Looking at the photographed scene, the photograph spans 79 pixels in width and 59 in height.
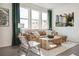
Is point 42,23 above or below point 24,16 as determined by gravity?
below

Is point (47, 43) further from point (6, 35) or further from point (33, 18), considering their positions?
point (6, 35)

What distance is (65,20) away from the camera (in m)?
3.12

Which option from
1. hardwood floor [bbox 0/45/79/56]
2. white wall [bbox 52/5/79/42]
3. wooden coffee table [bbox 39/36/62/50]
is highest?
white wall [bbox 52/5/79/42]

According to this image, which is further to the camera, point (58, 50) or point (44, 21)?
point (44, 21)

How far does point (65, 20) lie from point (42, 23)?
1.83 feet

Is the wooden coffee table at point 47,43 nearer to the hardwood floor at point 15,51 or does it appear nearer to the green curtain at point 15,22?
the hardwood floor at point 15,51

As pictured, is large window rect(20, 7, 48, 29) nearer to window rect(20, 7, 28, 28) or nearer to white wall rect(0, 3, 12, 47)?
window rect(20, 7, 28, 28)

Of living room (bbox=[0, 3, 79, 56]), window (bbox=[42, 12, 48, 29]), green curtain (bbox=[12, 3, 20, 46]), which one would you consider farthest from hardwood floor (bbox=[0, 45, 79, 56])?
window (bbox=[42, 12, 48, 29])

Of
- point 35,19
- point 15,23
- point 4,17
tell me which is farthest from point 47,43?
point 4,17

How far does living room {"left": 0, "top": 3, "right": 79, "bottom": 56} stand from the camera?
3.02 meters

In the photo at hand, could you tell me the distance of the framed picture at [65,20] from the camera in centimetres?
306

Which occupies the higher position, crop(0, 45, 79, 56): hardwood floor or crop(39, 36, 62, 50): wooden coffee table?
crop(39, 36, 62, 50): wooden coffee table

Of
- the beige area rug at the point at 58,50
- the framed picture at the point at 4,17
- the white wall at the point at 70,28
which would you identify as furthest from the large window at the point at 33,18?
the beige area rug at the point at 58,50

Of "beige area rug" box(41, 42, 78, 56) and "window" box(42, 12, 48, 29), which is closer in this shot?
"beige area rug" box(41, 42, 78, 56)
